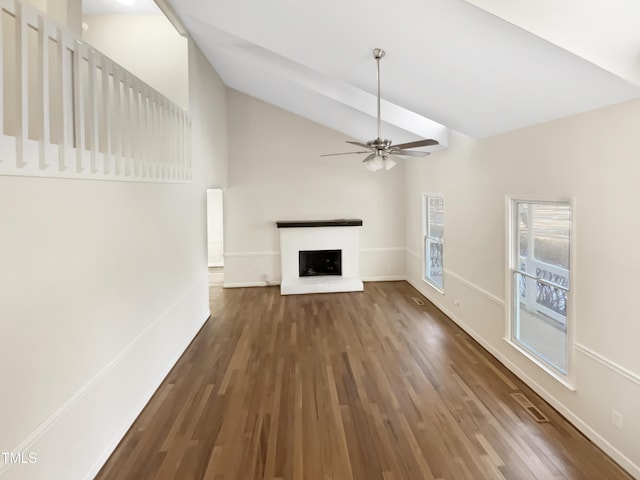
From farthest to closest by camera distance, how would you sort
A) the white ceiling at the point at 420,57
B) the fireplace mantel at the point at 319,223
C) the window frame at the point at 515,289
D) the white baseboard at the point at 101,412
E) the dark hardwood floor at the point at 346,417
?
1. the fireplace mantel at the point at 319,223
2. the window frame at the point at 515,289
3. the dark hardwood floor at the point at 346,417
4. the white ceiling at the point at 420,57
5. the white baseboard at the point at 101,412

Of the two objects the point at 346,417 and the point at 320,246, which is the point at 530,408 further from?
the point at 320,246

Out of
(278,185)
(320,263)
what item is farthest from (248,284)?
(278,185)

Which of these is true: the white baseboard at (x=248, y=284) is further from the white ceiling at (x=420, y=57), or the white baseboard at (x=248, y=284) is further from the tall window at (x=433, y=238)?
the white ceiling at (x=420, y=57)

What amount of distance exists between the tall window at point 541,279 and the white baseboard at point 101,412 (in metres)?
3.79

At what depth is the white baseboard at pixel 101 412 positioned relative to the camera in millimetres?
2176

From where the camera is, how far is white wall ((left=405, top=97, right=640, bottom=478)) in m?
2.62

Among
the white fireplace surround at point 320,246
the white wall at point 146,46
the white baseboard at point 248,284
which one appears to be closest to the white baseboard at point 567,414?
the white fireplace surround at point 320,246

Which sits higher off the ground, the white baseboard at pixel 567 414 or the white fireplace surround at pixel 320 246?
the white fireplace surround at pixel 320 246

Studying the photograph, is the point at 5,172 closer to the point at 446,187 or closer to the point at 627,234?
the point at 627,234

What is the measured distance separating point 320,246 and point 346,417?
5039 millimetres

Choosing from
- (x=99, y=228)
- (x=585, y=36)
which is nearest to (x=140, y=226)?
(x=99, y=228)

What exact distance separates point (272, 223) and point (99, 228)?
548 cm

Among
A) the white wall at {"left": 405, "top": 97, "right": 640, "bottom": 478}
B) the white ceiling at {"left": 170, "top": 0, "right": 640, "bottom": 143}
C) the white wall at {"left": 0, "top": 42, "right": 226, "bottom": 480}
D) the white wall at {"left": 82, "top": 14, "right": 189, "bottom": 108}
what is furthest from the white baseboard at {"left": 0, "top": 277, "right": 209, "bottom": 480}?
the white wall at {"left": 405, "top": 97, "right": 640, "bottom": 478}

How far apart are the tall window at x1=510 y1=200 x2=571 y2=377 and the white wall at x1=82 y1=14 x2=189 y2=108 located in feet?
14.5
